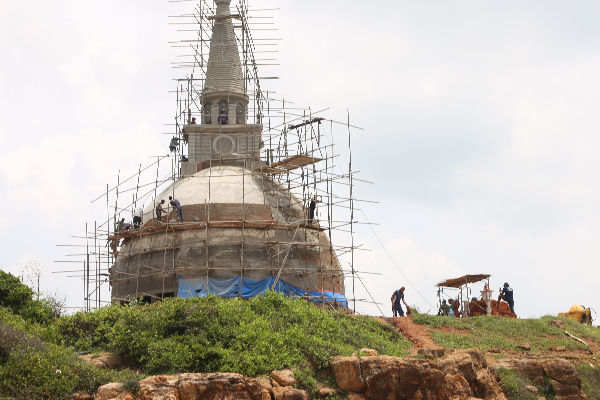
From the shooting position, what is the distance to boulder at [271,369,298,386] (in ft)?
54.1

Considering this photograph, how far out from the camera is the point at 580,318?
93.6 ft

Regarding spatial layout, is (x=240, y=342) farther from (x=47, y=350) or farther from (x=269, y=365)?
(x=47, y=350)

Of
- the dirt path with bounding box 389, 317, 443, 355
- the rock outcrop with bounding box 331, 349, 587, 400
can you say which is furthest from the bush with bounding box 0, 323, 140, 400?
the dirt path with bounding box 389, 317, 443, 355

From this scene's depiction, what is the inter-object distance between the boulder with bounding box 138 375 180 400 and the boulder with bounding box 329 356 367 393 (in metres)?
4.01

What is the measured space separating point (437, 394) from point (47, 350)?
9444 mm

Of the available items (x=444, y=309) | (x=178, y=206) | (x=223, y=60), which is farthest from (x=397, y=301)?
(x=223, y=60)

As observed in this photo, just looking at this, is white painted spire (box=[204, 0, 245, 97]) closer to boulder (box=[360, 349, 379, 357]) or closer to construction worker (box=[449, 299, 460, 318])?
construction worker (box=[449, 299, 460, 318])

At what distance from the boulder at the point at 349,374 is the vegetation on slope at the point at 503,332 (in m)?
5.74

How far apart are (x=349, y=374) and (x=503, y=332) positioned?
8891 mm

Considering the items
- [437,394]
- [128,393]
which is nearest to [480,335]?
[437,394]

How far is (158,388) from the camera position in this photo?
Result: 1554 centimetres

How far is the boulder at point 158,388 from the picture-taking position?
15.4 m

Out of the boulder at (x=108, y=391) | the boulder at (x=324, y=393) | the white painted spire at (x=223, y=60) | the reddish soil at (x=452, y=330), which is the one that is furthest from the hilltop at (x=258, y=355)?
the white painted spire at (x=223, y=60)

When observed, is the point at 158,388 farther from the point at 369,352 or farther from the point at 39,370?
the point at 369,352
